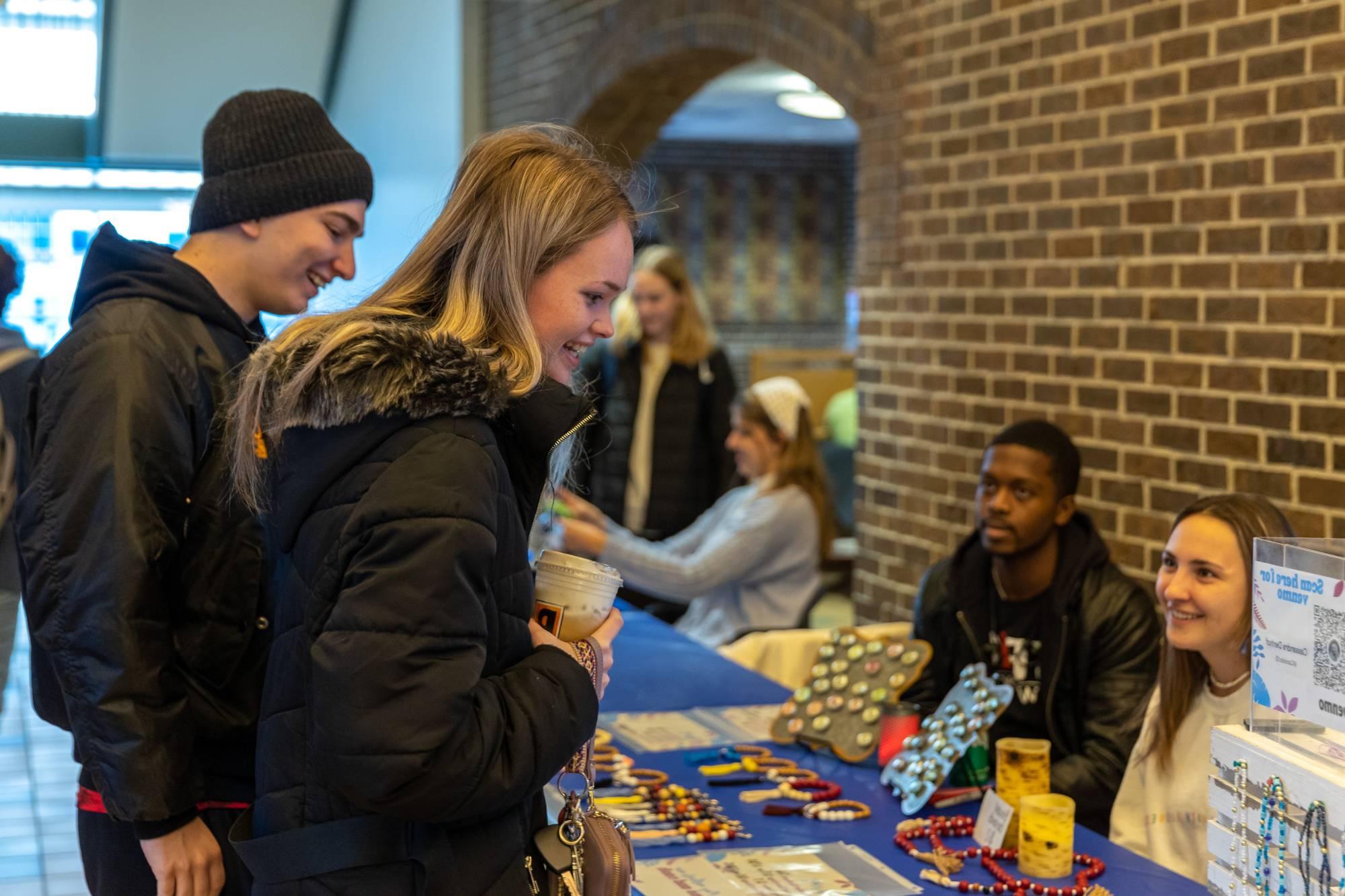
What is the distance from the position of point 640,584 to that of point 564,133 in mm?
2899

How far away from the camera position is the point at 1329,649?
55.7 inches

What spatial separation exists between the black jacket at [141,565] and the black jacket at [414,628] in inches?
A: 15.9

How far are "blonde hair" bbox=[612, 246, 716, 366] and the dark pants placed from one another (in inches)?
132

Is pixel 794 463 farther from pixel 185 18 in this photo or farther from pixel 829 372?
pixel 185 18

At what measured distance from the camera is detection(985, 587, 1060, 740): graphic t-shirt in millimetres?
3006

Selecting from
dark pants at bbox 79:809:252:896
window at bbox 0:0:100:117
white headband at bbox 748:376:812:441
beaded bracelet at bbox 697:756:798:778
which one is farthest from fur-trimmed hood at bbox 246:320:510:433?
window at bbox 0:0:100:117

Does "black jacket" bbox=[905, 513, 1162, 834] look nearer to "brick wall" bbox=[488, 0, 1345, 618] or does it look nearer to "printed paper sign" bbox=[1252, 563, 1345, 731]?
"brick wall" bbox=[488, 0, 1345, 618]

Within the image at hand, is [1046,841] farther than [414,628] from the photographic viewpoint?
Yes

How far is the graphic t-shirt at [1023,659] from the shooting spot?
118 inches

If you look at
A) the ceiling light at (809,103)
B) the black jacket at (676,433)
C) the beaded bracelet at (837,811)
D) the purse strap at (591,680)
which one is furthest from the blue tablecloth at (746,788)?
the ceiling light at (809,103)

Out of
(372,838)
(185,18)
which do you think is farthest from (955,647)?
(185,18)

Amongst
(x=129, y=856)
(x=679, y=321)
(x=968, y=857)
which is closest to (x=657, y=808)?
(x=968, y=857)

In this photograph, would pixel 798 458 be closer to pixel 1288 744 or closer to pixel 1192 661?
pixel 1192 661

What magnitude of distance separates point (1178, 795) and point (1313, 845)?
976 millimetres
